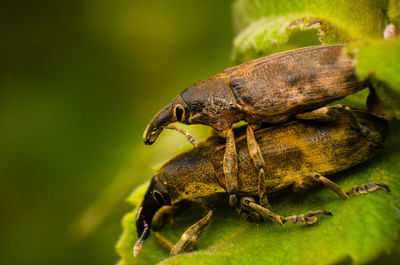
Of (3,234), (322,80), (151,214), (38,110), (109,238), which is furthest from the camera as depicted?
(38,110)

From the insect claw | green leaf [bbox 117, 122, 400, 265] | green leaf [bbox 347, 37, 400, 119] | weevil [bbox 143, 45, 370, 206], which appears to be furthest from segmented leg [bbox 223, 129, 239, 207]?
green leaf [bbox 347, 37, 400, 119]

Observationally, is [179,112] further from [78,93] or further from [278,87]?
[78,93]

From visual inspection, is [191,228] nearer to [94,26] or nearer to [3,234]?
[3,234]

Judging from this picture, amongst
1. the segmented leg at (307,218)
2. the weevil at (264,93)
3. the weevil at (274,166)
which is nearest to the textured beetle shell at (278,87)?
the weevil at (264,93)

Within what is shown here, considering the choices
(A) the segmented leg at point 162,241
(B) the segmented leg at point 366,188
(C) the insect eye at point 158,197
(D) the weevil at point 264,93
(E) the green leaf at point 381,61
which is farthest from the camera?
(C) the insect eye at point 158,197

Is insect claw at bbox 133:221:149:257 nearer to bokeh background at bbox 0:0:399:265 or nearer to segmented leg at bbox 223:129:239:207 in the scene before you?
segmented leg at bbox 223:129:239:207

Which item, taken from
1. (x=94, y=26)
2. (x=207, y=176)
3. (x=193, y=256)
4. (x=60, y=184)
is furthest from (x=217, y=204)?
(x=94, y=26)

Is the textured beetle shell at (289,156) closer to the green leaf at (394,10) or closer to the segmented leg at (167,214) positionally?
the segmented leg at (167,214)
